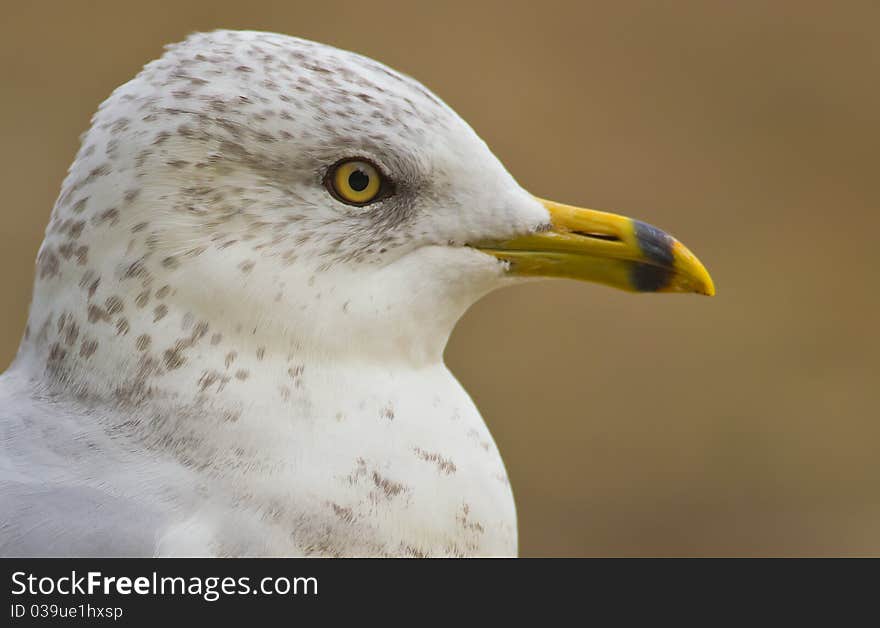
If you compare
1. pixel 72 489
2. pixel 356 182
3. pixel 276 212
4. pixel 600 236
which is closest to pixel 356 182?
pixel 356 182

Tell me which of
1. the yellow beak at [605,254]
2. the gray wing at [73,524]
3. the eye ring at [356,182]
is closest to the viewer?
the gray wing at [73,524]

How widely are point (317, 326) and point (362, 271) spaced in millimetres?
86

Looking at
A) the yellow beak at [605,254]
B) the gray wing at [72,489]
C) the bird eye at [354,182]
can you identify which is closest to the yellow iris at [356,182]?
the bird eye at [354,182]

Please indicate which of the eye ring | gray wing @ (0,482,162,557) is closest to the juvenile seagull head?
the eye ring

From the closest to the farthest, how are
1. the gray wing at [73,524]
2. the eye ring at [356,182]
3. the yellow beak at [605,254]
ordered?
the gray wing at [73,524] < the eye ring at [356,182] < the yellow beak at [605,254]

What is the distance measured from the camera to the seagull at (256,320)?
140 cm

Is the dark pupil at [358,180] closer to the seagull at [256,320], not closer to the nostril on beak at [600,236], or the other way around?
the seagull at [256,320]

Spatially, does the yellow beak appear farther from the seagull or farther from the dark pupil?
the dark pupil

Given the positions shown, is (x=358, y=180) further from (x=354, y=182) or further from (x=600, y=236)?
(x=600, y=236)

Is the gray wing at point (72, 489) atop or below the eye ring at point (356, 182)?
below

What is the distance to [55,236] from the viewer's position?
1.50 m

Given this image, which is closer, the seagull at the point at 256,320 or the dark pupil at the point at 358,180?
the seagull at the point at 256,320
